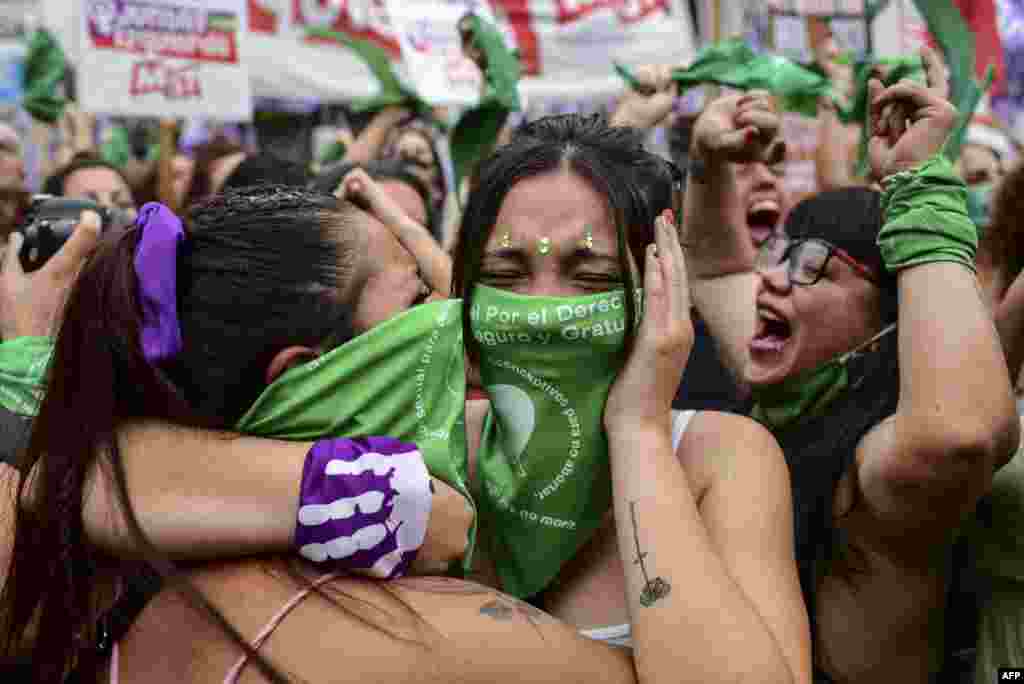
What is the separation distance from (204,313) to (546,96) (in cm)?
617

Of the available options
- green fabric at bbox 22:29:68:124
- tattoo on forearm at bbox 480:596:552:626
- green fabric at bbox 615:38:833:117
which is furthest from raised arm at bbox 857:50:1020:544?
green fabric at bbox 22:29:68:124

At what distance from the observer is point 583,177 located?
2.11 meters

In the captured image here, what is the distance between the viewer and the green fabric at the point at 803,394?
2542mm

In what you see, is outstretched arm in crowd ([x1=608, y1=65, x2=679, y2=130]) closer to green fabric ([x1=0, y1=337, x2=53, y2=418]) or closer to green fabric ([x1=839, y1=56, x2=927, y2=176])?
green fabric ([x1=839, y1=56, x2=927, y2=176])

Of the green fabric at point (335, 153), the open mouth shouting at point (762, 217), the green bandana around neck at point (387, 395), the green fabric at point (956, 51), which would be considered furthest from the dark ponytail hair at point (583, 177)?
the green fabric at point (335, 153)

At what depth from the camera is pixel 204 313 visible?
177 centimetres

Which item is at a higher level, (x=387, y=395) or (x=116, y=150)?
(x=387, y=395)

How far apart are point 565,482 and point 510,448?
0.11m

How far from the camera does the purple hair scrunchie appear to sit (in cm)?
172

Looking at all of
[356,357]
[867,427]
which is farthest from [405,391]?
[867,427]

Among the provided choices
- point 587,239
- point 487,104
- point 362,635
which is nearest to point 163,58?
point 487,104

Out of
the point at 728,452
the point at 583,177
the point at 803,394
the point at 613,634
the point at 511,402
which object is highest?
the point at 583,177

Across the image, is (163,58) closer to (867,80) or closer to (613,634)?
(867,80)

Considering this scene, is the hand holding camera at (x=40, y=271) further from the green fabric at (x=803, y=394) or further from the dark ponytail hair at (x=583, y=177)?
the green fabric at (x=803, y=394)
